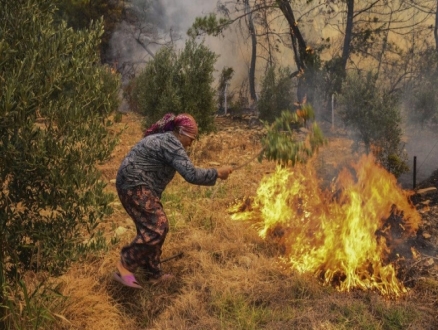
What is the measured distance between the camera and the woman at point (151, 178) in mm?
4137

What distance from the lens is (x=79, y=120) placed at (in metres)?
3.25

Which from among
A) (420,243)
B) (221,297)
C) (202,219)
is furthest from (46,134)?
(420,243)

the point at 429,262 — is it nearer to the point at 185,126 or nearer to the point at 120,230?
the point at 185,126

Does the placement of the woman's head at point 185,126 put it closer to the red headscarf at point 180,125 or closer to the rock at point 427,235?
the red headscarf at point 180,125

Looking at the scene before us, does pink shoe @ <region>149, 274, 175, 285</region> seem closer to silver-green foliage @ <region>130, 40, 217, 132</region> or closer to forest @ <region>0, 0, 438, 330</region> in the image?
forest @ <region>0, 0, 438, 330</region>

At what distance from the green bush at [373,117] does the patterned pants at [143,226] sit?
19.8ft

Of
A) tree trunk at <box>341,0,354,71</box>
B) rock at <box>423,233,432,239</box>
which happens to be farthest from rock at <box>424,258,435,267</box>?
tree trunk at <box>341,0,354,71</box>

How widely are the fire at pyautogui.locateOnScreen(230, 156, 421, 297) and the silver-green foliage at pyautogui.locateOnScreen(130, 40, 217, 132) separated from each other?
4742 mm

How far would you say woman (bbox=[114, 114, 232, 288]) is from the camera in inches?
163

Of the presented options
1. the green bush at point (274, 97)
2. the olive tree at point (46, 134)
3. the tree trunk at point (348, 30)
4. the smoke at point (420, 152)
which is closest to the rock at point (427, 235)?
the smoke at point (420, 152)

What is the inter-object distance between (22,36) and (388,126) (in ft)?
26.3

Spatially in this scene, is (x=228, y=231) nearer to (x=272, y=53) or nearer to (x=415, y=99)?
(x=415, y=99)

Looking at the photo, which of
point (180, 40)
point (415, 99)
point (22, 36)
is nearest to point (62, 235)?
point (22, 36)

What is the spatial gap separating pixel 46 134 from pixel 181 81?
8153mm
